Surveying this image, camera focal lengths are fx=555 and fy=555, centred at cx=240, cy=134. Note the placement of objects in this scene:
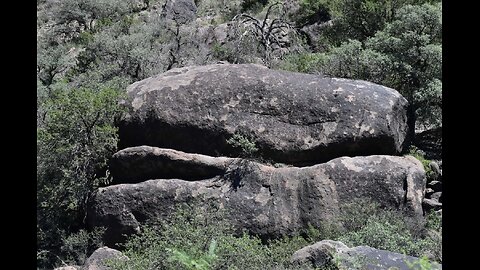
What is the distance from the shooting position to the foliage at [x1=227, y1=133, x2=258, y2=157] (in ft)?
30.1

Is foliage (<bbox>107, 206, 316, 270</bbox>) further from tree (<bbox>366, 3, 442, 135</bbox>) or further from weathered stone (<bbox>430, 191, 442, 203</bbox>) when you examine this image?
tree (<bbox>366, 3, 442, 135</bbox>)

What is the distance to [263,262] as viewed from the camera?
21.3ft

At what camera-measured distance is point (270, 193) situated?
29.5 ft

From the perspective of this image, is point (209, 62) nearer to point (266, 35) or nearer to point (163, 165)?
point (266, 35)

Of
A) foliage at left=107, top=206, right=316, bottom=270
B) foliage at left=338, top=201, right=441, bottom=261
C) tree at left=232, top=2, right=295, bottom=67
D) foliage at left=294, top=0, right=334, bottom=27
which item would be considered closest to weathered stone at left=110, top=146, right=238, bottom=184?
foliage at left=107, top=206, right=316, bottom=270

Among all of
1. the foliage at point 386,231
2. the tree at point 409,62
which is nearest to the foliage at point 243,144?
the foliage at point 386,231

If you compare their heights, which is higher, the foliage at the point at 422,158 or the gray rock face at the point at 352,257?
the gray rock face at the point at 352,257

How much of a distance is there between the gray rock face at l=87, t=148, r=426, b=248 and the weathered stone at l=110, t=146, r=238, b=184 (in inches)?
1.5

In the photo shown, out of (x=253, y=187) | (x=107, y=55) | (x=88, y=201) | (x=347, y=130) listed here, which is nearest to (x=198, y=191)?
(x=253, y=187)

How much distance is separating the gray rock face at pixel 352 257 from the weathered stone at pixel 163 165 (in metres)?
3.09

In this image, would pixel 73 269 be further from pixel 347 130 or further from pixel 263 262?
pixel 347 130

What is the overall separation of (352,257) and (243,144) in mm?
3830

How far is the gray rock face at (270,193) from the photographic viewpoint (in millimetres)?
8781

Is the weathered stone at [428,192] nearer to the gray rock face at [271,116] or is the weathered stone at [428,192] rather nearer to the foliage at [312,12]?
the gray rock face at [271,116]
